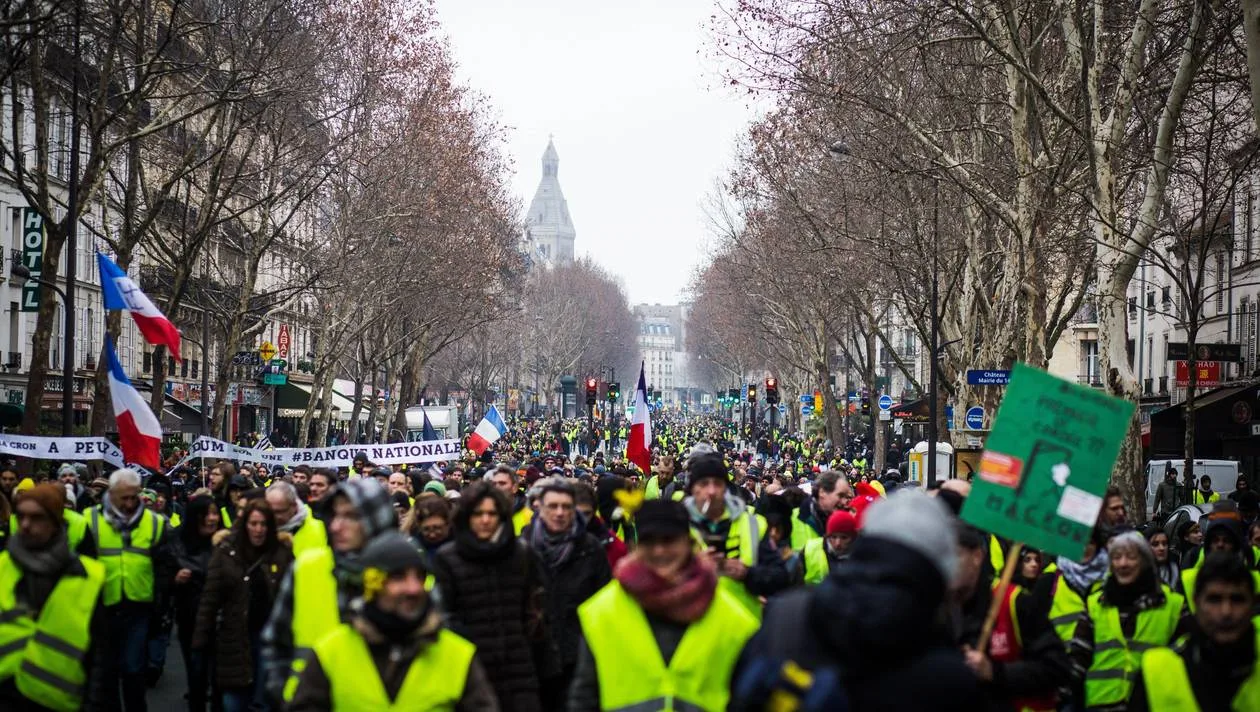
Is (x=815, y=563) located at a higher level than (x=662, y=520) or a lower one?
lower

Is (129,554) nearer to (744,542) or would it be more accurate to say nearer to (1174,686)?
(744,542)

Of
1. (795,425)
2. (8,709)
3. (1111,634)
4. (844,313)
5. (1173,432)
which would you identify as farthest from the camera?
(795,425)

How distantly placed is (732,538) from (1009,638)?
1537 mm

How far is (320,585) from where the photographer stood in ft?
20.6

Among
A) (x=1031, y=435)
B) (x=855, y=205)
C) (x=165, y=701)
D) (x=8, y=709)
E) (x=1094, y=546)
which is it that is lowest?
(x=165, y=701)

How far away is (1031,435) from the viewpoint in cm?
589

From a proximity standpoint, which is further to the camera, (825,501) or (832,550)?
(825,501)

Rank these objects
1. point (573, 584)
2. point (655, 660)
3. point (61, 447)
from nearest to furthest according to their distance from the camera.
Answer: point (655, 660), point (573, 584), point (61, 447)

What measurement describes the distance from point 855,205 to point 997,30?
49.6 ft

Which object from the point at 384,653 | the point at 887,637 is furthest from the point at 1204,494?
the point at 887,637

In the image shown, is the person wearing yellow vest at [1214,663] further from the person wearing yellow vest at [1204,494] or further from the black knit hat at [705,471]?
the person wearing yellow vest at [1204,494]

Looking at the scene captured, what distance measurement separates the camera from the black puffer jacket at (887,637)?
3373 millimetres

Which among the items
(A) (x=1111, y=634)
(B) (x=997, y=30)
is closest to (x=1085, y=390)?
(A) (x=1111, y=634)

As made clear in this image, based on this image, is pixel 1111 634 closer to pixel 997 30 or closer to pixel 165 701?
pixel 165 701
